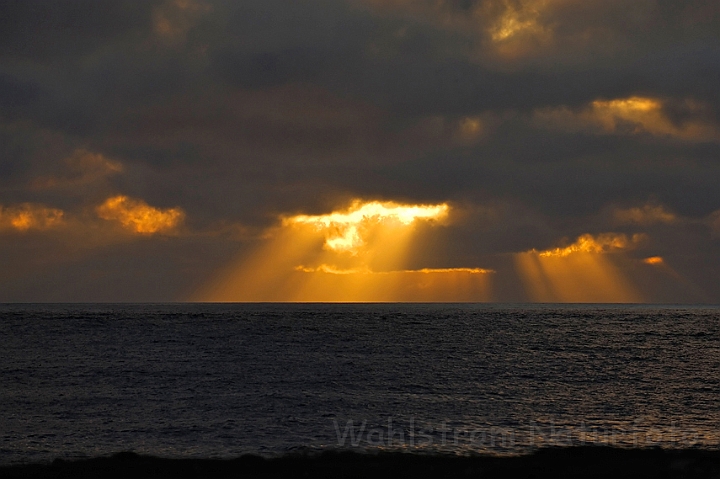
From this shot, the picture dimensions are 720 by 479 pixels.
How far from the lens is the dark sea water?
29.8 m

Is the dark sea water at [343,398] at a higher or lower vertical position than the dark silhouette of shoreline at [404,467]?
lower

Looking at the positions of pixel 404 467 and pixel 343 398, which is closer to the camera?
pixel 404 467

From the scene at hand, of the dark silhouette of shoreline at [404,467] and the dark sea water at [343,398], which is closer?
the dark silhouette of shoreline at [404,467]

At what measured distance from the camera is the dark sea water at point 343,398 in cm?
2977

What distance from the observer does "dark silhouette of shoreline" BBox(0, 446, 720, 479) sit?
20.8m

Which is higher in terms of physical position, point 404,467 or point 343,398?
point 404,467

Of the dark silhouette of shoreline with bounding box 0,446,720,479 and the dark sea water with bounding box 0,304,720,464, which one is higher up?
the dark silhouette of shoreline with bounding box 0,446,720,479

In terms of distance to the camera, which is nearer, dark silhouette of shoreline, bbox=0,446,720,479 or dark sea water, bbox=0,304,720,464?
dark silhouette of shoreline, bbox=0,446,720,479

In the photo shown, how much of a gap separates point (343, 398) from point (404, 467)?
22.1 m

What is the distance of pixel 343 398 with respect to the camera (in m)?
43.5

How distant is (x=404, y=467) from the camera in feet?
71.7

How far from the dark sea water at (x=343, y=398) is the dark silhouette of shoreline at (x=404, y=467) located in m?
4.29

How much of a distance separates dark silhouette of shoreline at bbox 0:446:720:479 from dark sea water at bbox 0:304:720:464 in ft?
14.1

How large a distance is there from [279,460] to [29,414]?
2160 centimetres
